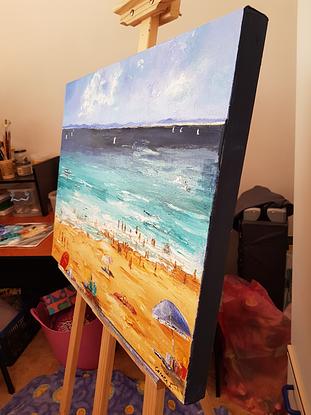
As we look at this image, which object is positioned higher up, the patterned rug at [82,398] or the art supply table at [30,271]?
the art supply table at [30,271]

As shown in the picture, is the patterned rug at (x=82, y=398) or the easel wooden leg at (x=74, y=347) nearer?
the easel wooden leg at (x=74, y=347)

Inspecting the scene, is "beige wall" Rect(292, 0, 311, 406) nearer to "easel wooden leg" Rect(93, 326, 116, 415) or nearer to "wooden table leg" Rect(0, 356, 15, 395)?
"easel wooden leg" Rect(93, 326, 116, 415)

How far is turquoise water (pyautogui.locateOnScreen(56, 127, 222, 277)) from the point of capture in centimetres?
44

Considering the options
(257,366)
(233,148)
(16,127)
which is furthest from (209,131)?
(16,127)

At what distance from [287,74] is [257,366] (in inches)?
50.1

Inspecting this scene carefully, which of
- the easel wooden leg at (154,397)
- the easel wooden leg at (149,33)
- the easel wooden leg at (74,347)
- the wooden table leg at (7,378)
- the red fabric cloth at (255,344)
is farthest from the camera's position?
the wooden table leg at (7,378)

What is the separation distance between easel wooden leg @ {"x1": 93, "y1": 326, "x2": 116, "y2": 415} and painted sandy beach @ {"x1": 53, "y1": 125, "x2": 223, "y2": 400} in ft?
0.29

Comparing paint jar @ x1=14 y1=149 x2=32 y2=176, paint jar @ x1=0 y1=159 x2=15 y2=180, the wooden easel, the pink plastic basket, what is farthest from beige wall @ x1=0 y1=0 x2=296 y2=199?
the pink plastic basket

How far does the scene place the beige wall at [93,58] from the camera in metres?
1.34

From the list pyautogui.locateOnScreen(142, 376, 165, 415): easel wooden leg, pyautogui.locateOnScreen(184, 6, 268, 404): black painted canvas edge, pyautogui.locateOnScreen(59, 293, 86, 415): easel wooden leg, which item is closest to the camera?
pyautogui.locateOnScreen(184, 6, 268, 404): black painted canvas edge

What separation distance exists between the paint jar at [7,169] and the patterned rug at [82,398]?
965 mm

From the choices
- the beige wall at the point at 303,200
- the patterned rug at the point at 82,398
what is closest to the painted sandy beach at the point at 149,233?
the beige wall at the point at 303,200

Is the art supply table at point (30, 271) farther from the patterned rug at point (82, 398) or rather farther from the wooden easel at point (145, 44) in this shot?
the wooden easel at point (145, 44)

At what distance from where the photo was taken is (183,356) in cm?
47
